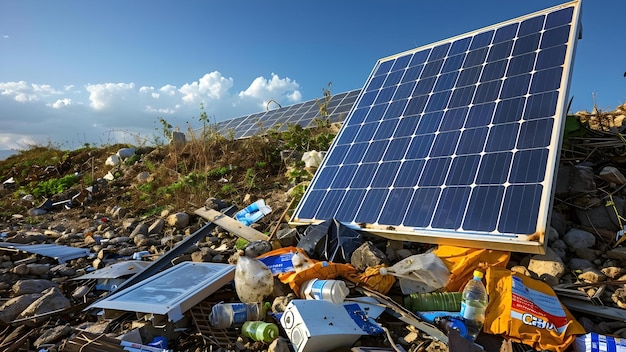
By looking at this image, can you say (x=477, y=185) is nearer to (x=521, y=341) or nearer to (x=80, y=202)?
(x=521, y=341)

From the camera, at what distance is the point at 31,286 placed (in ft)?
15.1

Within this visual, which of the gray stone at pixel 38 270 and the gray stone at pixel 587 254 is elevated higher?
the gray stone at pixel 38 270

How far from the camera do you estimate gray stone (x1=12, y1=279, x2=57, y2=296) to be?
14.8ft

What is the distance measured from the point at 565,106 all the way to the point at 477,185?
122cm

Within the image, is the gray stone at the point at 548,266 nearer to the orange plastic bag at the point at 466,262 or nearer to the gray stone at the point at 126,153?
the orange plastic bag at the point at 466,262

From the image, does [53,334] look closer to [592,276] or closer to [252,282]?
[252,282]

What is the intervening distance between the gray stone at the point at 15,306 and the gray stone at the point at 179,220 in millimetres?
2544

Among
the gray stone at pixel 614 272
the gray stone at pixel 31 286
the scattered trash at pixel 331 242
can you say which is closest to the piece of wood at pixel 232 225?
the scattered trash at pixel 331 242

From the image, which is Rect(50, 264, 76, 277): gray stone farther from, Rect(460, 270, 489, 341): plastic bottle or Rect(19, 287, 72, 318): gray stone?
Rect(460, 270, 489, 341): plastic bottle

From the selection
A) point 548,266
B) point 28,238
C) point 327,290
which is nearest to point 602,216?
point 548,266

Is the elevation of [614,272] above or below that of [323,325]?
below

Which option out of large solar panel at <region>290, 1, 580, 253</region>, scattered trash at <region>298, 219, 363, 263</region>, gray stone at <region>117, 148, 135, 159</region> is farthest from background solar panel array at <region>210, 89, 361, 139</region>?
scattered trash at <region>298, 219, 363, 263</region>

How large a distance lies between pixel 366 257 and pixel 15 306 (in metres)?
3.53

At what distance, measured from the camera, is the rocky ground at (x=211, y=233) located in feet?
11.1
